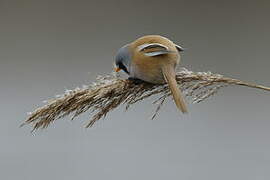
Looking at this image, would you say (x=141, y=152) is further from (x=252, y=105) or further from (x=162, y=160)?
(x=252, y=105)

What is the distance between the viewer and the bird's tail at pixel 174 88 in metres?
0.70

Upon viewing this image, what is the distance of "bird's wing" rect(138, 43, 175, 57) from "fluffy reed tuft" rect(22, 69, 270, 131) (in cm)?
5

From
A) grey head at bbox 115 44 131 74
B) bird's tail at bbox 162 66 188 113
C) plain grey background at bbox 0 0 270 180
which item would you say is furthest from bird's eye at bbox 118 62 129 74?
plain grey background at bbox 0 0 270 180

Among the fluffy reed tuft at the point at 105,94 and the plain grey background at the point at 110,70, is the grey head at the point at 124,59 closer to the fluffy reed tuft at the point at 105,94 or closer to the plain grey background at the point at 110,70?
the fluffy reed tuft at the point at 105,94

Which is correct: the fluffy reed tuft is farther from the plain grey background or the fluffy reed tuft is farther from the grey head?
the plain grey background

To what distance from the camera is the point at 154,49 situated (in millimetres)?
791

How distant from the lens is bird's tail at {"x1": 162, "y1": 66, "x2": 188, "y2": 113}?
2.28 feet

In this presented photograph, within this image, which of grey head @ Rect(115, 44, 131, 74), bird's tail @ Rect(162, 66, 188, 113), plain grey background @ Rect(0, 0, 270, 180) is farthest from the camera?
plain grey background @ Rect(0, 0, 270, 180)

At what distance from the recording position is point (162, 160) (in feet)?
5.32

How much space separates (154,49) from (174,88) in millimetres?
102

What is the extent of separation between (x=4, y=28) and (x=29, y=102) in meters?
0.26

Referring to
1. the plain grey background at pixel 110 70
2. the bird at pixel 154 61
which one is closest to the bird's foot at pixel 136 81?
the bird at pixel 154 61

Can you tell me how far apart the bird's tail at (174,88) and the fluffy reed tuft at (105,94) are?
0.03 m

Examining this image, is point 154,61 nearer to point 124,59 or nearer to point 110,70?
point 124,59
